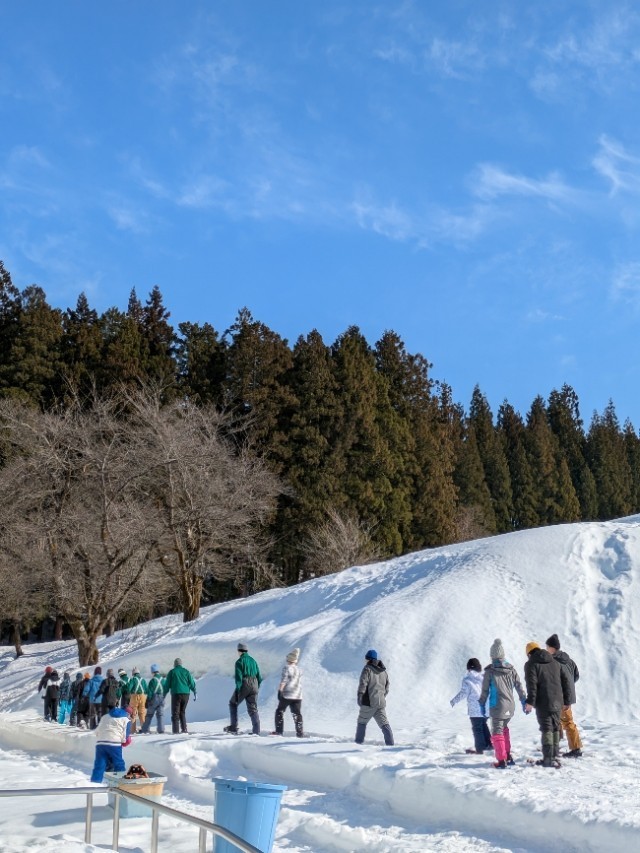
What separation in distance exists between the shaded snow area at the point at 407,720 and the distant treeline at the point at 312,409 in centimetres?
1486

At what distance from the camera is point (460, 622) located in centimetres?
1859

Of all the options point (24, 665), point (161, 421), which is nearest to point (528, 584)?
point (161, 421)

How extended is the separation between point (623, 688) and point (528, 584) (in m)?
3.92

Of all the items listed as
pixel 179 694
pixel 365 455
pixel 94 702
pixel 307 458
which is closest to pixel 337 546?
pixel 307 458

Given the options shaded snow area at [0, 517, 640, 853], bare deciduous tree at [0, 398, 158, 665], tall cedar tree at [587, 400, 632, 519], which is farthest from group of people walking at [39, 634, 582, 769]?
tall cedar tree at [587, 400, 632, 519]

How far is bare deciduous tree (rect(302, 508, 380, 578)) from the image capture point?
38.0m

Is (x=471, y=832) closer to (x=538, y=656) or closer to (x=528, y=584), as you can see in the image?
(x=538, y=656)

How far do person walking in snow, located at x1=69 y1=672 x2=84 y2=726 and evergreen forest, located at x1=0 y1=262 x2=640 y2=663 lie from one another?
679cm

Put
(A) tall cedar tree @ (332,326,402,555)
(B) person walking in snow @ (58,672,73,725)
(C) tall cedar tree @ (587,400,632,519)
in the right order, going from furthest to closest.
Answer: (C) tall cedar tree @ (587,400,632,519) → (A) tall cedar tree @ (332,326,402,555) → (B) person walking in snow @ (58,672,73,725)

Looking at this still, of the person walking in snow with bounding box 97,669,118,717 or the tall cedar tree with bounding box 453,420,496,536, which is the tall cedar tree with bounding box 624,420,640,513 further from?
the person walking in snow with bounding box 97,669,118,717

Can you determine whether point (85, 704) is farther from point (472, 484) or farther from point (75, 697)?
point (472, 484)

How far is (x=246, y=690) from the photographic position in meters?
14.9

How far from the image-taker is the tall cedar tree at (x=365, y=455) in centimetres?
4397

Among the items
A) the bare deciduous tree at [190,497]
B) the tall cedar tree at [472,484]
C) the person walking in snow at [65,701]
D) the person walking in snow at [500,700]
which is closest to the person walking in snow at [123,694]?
the person walking in snow at [65,701]
